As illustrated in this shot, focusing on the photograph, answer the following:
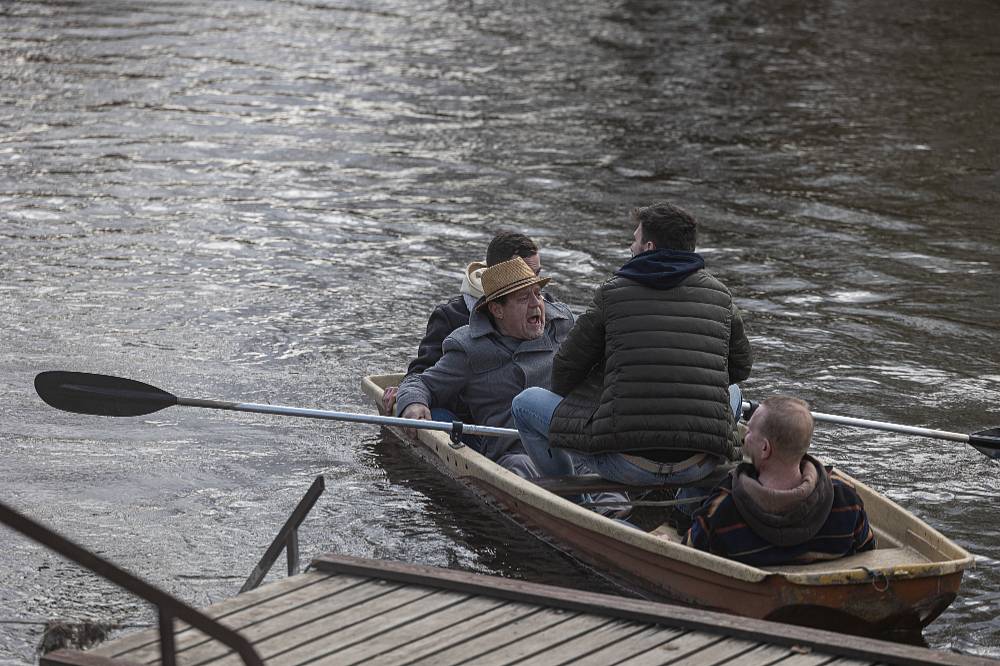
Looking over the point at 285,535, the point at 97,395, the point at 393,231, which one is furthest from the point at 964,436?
the point at 393,231

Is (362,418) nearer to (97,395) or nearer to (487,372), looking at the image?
(487,372)

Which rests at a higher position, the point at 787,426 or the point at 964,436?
the point at 787,426

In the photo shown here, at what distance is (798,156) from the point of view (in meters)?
17.9

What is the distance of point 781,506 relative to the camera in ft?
19.7

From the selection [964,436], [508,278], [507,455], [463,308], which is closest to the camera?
[508,278]

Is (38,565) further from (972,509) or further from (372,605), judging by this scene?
(972,509)

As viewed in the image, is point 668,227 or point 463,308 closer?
point 668,227

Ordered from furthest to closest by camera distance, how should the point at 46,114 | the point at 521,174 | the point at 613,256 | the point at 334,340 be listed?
1. the point at 46,114
2. the point at 521,174
3. the point at 613,256
4. the point at 334,340

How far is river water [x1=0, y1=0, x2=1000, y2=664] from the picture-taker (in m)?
8.10

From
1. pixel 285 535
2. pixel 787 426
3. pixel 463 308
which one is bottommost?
pixel 285 535

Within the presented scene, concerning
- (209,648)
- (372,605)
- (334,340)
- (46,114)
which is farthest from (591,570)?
(46,114)

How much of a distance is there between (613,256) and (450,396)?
567 cm

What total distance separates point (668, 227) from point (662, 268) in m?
0.18

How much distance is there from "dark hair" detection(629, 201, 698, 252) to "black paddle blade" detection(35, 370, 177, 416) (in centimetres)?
313
